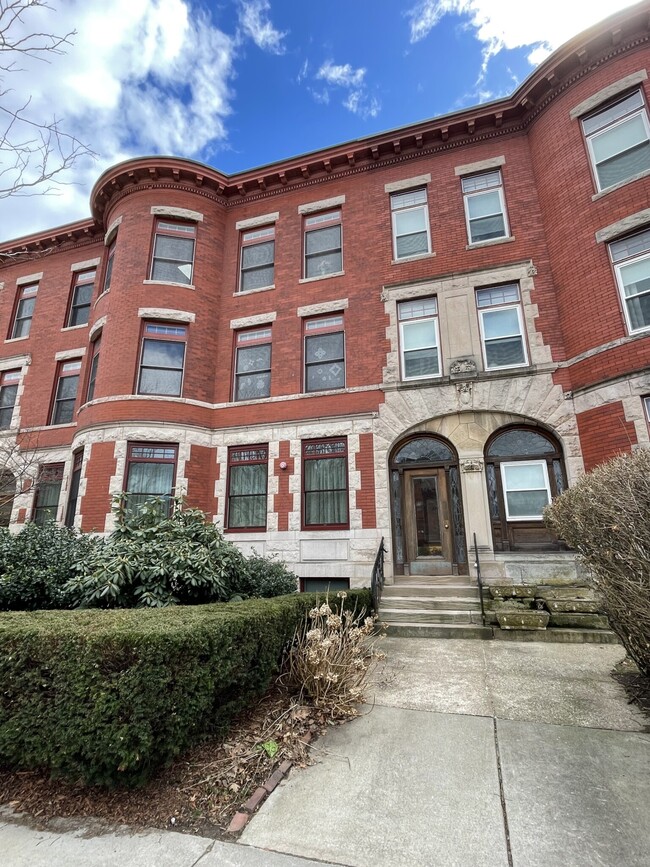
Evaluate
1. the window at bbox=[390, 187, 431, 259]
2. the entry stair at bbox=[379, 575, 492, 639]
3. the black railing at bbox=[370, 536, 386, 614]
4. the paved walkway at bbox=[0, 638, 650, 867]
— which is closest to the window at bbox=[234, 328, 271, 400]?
the window at bbox=[390, 187, 431, 259]

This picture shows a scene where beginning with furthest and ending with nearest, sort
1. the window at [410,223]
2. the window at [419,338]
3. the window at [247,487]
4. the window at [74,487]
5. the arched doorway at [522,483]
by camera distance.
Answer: the window at [74,487] → the window at [410,223] → the window at [247,487] → the window at [419,338] → the arched doorway at [522,483]

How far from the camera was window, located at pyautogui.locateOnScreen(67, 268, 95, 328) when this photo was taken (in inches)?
618

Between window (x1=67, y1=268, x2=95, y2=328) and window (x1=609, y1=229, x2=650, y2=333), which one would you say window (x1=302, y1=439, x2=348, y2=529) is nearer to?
window (x1=609, y1=229, x2=650, y2=333)

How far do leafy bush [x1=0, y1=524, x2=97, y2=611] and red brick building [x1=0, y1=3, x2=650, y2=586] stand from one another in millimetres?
3529

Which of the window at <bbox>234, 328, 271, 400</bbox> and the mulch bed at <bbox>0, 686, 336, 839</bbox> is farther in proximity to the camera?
the window at <bbox>234, 328, 271, 400</bbox>

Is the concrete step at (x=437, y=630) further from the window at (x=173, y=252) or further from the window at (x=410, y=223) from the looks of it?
the window at (x=173, y=252)

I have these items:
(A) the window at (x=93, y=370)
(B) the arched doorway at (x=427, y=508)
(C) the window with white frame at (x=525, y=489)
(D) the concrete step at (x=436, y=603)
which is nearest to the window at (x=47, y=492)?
(A) the window at (x=93, y=370)

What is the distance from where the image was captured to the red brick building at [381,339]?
1002 cm

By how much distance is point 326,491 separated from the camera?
1145 cm

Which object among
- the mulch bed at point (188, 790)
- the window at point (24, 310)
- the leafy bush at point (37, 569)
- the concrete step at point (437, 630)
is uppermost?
the window at point (24, 310)

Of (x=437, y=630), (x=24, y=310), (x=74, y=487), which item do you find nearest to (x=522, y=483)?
(x=437, y=630)

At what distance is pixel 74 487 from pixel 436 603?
36.3ft

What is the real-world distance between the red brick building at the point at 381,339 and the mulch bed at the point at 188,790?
7.00 m

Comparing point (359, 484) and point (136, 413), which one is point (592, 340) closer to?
point (359, 484)
